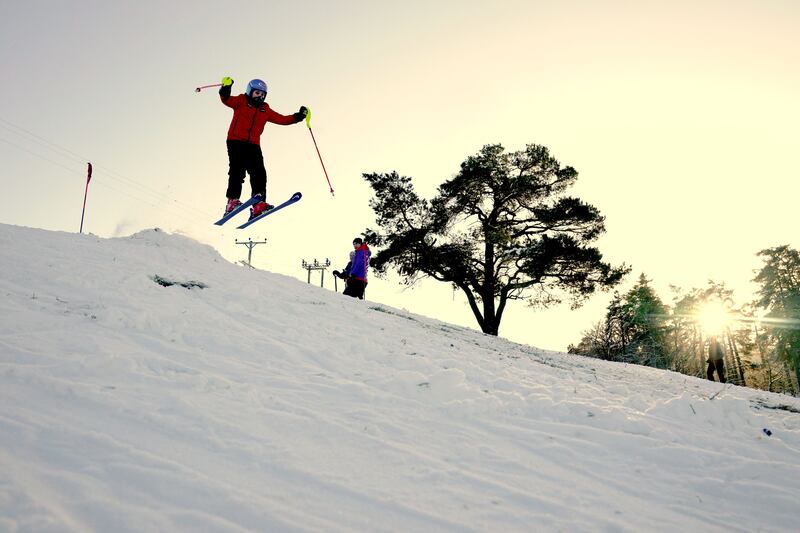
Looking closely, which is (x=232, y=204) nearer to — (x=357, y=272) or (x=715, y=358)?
(x=357, y=272)

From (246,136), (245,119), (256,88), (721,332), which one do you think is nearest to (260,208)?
(246,136)

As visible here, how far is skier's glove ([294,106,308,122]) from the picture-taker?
8.70 m

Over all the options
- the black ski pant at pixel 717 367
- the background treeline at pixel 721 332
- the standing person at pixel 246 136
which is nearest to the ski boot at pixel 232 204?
the standing person at pixel 246 136

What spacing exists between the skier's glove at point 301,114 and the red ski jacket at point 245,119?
2.21 feet

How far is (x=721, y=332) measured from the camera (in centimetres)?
3634

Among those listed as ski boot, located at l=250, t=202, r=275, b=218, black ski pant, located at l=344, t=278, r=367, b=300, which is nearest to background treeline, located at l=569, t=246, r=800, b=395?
black ski pant, located at l=344, t=278, r=367, b=300

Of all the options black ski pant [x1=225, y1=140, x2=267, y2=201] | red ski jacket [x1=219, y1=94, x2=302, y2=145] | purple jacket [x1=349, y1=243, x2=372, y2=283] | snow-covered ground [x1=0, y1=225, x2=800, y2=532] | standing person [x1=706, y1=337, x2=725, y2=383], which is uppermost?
red ski jacket [x1=219, y1=94, x2=302, y2=145]

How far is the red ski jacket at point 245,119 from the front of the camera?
7934 millimetres

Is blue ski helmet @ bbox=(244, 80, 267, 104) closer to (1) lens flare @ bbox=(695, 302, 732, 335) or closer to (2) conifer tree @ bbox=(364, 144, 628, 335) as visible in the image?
(2) conifer tree @ bbox=(364, 144, 628, 335)

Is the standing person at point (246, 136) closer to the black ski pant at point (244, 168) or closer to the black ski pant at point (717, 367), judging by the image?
the black ski pant at point (244, 168)

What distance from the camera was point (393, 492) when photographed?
2.65m

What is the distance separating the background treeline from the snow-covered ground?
29971 mm

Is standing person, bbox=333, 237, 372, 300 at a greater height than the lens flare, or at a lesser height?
lesser

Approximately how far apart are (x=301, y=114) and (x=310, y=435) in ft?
23.4
